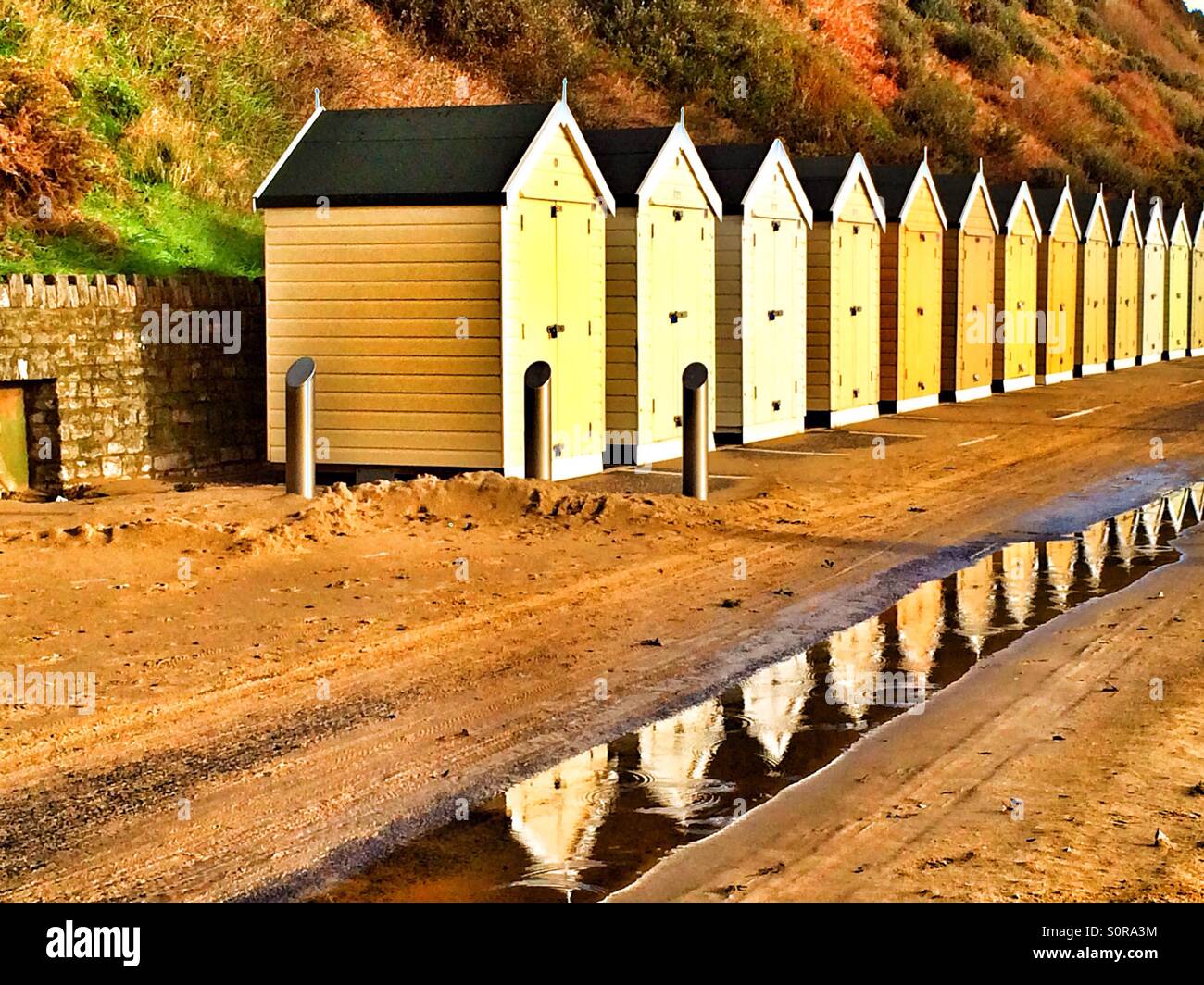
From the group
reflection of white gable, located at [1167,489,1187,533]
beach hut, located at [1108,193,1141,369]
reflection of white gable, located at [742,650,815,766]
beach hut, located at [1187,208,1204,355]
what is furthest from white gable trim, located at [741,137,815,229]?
beach hut, located at [1187,208,1204,355]

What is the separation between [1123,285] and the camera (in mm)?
37375

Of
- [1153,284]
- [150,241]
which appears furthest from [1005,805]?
[1153,284]

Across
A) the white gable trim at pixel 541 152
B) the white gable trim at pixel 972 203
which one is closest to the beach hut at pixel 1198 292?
the white gable trim at pixel 972 203

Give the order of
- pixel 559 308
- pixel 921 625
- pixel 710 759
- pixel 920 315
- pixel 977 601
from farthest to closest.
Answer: pixel 920 315 < pixel 559 308 < pixel 977 601 < pixel 921 625 < pixel 710 759

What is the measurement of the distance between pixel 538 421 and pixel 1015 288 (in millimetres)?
17563

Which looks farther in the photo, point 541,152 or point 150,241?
point 150,241

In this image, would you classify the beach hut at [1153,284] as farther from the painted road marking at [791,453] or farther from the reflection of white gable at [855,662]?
the reflection of white gable at [855,662]

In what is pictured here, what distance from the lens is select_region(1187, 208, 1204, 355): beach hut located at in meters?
42.7

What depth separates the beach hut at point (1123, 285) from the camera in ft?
120

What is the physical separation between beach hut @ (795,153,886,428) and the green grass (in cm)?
708

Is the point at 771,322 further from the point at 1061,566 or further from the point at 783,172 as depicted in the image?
the point at 1061,566

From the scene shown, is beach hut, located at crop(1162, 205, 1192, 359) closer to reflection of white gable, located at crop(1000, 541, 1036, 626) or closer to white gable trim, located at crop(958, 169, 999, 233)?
white gable trim, located at crop(958, 169, 999, 233)

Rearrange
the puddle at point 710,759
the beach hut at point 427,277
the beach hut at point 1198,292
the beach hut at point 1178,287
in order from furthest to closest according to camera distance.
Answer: the beach hut at point 1198,292 → the beach hut at point 1178,287 → the beach hut at point 427,277 → the puddle at point 710,759

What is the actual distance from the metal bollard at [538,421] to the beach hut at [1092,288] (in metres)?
21.4
